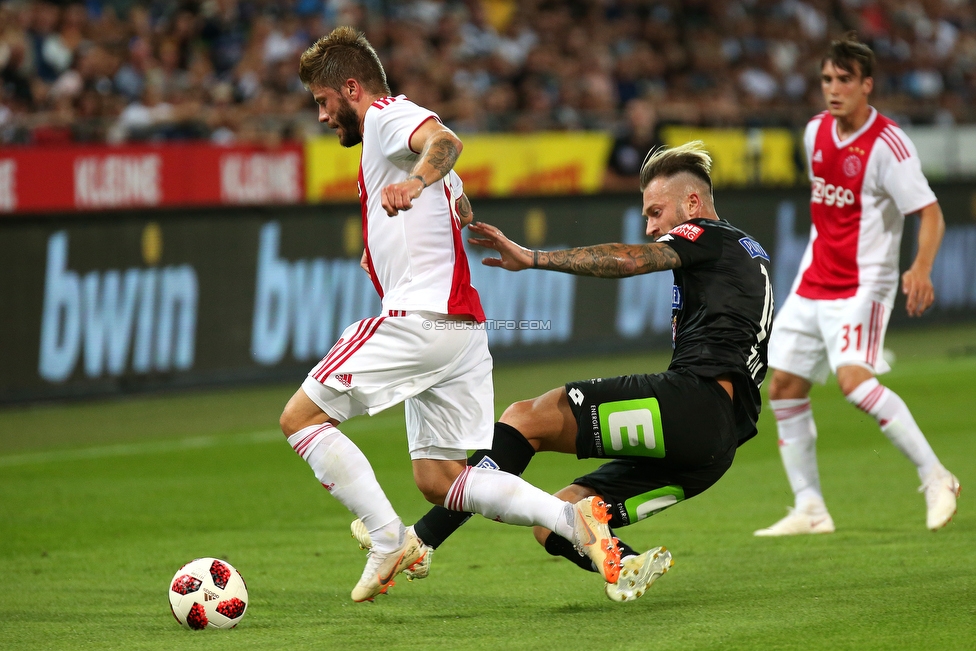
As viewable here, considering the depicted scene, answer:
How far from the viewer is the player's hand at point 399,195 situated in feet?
14.2

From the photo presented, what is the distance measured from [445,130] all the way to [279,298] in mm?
7744

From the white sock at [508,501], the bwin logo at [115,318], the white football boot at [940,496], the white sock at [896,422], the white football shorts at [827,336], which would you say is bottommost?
the bwin logo at [115,318]

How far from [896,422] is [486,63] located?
1256 cm

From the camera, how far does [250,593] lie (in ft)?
18.2

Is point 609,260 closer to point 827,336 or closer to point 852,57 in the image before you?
point 827,336

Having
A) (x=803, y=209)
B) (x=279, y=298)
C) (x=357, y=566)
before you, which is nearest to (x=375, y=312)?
(x=279, y=298)

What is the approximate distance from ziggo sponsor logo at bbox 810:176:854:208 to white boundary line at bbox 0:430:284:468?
4.74 m

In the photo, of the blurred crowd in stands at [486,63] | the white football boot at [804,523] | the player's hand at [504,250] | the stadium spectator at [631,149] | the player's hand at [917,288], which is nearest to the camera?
the player's hand at [504,250]

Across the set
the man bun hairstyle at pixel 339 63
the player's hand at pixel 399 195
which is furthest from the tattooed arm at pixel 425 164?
the man bun hairstyle at pixel 339 63

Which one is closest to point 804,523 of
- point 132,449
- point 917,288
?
point 917,288

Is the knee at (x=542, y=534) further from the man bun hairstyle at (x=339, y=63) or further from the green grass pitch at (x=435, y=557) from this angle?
the man bun hairstyle at (x=339, y=63)

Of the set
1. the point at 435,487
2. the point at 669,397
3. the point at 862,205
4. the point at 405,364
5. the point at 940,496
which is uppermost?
the point at 862,205

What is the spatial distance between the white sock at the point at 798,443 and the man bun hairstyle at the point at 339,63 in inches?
117

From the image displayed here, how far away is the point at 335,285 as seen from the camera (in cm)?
1255
